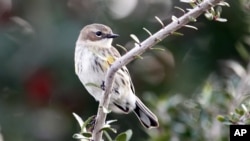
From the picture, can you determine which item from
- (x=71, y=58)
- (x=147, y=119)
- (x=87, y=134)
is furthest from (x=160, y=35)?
(x=71, y=58)

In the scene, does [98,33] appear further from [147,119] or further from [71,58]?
[71,58]

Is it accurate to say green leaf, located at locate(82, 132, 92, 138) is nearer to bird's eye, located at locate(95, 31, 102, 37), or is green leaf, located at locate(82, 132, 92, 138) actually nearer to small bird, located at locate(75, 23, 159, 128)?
small bird, located at locate(75, 23, 159, 128)

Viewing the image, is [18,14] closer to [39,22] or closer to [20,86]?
[39,22]

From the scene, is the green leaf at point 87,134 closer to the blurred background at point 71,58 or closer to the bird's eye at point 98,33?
the bird's eye at point 98,33

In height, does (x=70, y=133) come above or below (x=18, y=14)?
below

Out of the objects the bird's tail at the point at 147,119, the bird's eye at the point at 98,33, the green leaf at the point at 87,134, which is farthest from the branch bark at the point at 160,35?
the bird's eye at the point at 98,33

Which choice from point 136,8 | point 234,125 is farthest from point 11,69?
point 234,125

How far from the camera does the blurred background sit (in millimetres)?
4551

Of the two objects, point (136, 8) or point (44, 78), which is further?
point (136, 8)

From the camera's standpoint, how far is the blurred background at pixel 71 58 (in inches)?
179

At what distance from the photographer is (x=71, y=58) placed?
4559 millimetres

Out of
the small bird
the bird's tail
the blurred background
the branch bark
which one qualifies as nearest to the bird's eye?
the small bird

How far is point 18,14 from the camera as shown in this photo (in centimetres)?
474

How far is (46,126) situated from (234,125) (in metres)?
2.39
